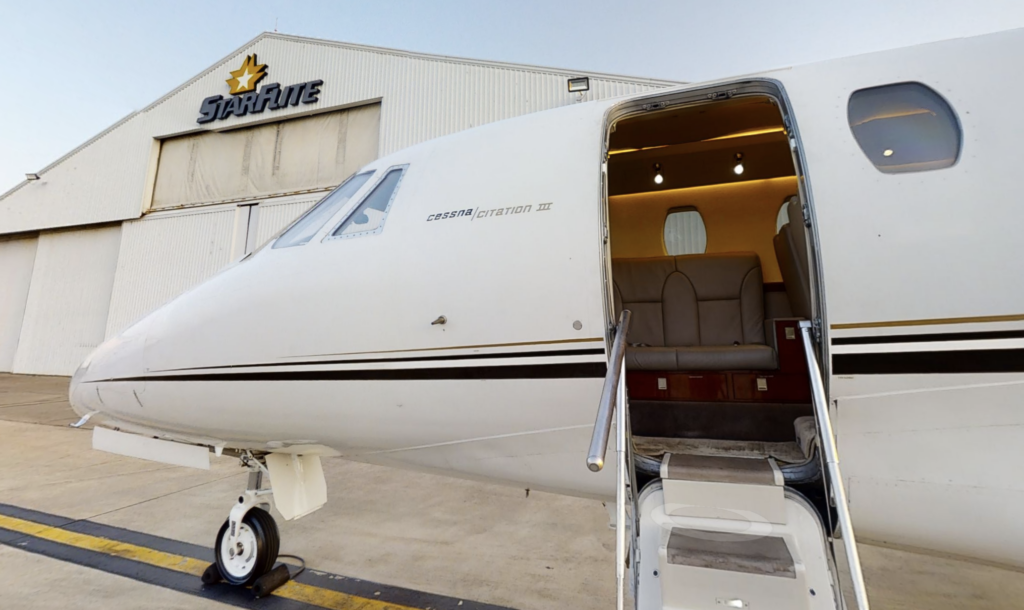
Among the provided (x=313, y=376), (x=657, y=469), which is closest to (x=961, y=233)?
(x=657, y=469)

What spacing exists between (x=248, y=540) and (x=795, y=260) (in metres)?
4.25

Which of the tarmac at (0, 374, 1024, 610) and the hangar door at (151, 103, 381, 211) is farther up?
the hangar door at (151, 103, 381, 211)

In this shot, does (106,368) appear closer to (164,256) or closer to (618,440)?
(618,440)

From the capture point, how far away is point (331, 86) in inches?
478

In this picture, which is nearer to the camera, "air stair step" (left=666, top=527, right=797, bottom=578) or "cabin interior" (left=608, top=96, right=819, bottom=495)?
"air stair step" (left=666, top=527, right=797, bottom=578)

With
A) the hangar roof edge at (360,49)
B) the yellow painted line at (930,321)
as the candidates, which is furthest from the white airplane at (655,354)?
the hangar roof edge at (360,49)

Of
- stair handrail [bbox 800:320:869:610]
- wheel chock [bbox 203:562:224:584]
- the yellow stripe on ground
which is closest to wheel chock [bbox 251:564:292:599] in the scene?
the yellow stripe on ground

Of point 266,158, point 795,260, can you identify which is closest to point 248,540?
point 795,260

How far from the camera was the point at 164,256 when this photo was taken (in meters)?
13.7

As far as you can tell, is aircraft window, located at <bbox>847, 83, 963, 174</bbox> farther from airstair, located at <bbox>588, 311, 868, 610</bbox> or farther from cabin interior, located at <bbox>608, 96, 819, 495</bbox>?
airstair, located at <bbox>588, 311, 868, 610</bbox>

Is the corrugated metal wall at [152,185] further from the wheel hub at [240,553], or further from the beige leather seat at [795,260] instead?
the wheel hub at [240,553]

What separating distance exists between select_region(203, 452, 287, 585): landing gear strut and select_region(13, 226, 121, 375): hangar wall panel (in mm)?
15536

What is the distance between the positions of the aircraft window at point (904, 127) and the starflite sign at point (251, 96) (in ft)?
43.5

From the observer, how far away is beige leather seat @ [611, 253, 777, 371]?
156 inches
